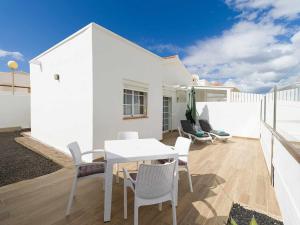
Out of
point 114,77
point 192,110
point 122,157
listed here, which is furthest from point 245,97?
point 122,157

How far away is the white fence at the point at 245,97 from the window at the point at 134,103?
5.67m

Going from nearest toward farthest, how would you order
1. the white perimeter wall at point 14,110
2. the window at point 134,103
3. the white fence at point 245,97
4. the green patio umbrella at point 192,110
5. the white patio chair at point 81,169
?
the white patio chair at point 81,169 < the window at point 134,103 < the white fence at point 245,97 < the green patio umbrella at point 192,110 < the white perimeter wall at point 14,110

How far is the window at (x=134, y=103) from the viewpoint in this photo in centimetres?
607

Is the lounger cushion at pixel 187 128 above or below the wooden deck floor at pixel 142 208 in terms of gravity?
above

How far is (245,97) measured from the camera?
8906mm

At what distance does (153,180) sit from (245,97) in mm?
9046

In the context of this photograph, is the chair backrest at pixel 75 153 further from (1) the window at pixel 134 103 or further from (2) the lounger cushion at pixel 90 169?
(1) the window at pixel 134 103

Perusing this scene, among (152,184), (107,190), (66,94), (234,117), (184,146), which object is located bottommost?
(107,190)

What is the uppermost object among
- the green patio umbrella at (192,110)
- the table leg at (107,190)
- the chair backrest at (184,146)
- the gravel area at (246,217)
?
the green patio umbrella at (192,110)

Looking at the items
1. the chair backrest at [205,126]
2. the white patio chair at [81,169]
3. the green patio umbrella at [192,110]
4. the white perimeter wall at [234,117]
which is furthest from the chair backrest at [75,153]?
the white perimeter wall at [234,117]

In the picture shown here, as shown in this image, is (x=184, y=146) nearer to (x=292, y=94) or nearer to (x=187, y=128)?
(x=292, y=94)

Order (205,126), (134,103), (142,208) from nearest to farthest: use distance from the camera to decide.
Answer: (142,208) < (134,103) < (205,126)

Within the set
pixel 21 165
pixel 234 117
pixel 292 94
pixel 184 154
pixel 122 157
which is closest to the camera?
pixel 292 94

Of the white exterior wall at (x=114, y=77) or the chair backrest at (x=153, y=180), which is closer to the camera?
the chair backrest at (x=153, y=180)
